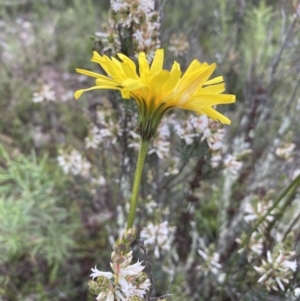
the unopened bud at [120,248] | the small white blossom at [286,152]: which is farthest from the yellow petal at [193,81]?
the small white blossom at [286,152]

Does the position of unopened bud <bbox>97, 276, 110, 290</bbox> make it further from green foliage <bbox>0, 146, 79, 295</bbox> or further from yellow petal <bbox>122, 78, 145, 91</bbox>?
green foliage <bbox>0, 146, 79, 295</bbox>

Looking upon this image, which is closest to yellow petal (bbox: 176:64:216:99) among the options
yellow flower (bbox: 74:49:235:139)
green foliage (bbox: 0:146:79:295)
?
yellow flower (bbox: 74:49:235:139)

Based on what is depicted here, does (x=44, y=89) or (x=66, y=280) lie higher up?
(x=44, y=89)

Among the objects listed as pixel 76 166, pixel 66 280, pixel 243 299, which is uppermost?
pixel 76 166

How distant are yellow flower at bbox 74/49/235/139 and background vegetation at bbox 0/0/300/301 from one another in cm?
24

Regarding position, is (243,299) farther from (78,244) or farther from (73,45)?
(73,45)

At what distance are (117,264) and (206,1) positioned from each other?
2.11m

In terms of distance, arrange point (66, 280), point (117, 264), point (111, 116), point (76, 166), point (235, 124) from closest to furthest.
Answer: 1. point (117, 264)
2. point (111, 116)
3. point (76, 166)
4. point (66, 280)
5. point (235, 124)

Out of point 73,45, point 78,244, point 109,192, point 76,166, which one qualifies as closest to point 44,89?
point 76,166

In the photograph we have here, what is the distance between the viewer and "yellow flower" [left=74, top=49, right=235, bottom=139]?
0.65 m

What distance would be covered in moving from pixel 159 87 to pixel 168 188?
0.63m

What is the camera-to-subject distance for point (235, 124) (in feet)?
6.31

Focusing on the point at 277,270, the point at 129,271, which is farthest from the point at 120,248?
the point at 277,270

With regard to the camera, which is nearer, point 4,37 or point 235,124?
point 235,124
